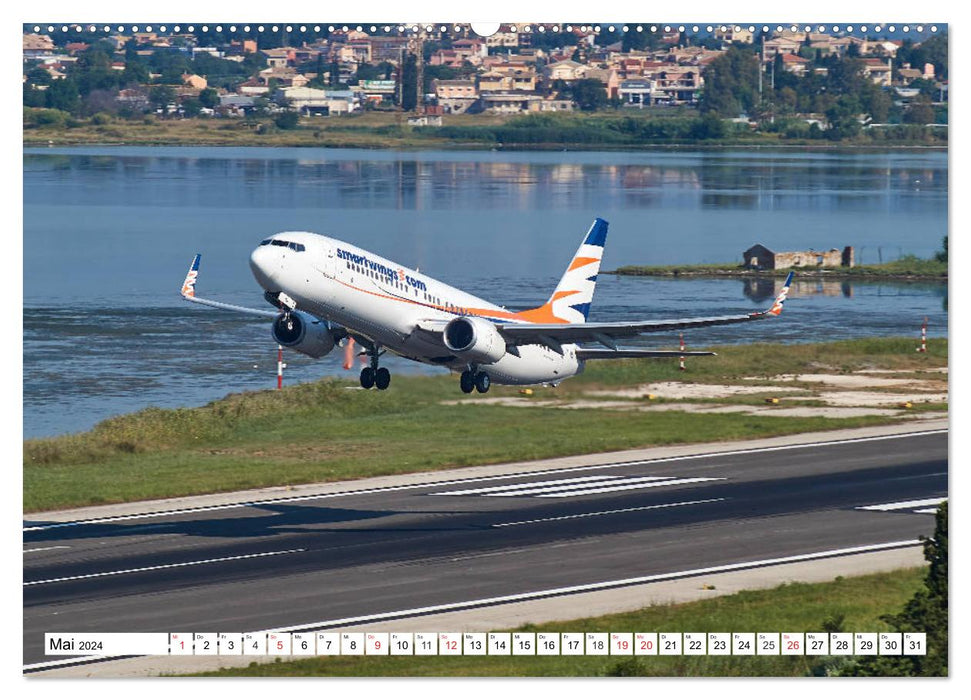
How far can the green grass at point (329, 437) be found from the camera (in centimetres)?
10488

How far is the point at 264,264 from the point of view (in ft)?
232

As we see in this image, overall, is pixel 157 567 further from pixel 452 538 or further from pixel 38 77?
pixel 38 77

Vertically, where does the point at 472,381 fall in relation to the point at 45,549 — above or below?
above

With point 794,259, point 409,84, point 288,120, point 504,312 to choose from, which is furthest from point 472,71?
point 794,259

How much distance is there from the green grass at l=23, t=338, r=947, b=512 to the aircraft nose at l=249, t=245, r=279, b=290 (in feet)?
99.9

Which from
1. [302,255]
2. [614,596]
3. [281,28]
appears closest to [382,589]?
[614,596]

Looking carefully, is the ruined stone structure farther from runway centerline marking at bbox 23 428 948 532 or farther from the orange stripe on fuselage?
the orange stripe on fuselage

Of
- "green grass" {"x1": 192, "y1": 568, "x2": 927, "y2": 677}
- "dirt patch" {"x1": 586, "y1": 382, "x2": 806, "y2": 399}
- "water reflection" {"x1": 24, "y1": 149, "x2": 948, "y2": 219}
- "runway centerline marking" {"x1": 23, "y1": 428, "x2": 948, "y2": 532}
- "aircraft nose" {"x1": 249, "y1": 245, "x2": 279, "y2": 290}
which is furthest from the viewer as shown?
"water reflection" {"x1": 24, "y1": 149, "x2": 948, "y2": 219}

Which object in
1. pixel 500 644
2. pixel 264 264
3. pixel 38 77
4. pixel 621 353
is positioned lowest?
pixel 500 644

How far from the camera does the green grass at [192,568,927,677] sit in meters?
60.1

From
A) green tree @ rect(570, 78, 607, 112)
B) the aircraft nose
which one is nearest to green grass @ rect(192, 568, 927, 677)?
the aircraft nose

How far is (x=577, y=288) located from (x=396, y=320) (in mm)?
21766

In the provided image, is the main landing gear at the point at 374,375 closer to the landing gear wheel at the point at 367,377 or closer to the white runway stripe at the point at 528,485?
the landing gear wheel at the point at 367,377

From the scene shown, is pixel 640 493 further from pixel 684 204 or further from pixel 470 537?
pixel 684 204
